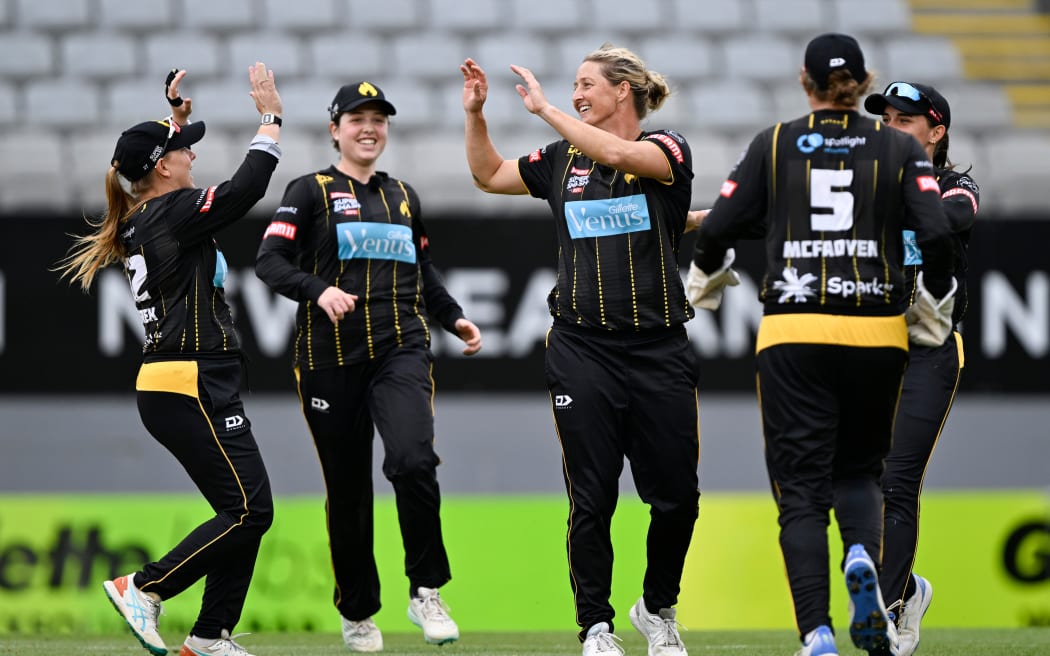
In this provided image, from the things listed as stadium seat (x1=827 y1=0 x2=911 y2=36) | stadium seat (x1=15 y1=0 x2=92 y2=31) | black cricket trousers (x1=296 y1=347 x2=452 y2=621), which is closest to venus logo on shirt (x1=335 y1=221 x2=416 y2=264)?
black cricket trousers (x1=296 y1=347 x2=452 y2=621)

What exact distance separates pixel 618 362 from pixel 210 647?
5.82 feet

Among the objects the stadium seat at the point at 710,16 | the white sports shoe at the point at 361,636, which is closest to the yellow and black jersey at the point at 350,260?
the white sports shoe at the point at 361,636

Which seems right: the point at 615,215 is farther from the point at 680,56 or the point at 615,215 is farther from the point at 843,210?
the point at 680,56

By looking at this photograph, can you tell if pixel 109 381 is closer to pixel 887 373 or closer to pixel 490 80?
pixel 490 80

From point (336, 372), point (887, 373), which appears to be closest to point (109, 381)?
point (336, 372)

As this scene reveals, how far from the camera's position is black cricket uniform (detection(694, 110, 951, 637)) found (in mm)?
4195

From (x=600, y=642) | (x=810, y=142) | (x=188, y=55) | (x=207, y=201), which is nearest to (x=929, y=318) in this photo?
(x=810, y=142)

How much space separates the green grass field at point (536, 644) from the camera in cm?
569

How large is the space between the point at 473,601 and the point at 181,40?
6.29m

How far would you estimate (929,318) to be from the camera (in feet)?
14.4

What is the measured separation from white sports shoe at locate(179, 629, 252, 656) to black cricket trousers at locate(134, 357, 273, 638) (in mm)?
22

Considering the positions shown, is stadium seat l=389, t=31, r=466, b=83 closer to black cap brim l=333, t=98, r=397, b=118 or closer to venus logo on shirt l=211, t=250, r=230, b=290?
black cap brim l=333, t=98, r=397, b=118

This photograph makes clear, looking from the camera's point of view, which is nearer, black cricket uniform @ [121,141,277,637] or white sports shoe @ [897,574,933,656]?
black cricket uniform @ [121,141,277,637]

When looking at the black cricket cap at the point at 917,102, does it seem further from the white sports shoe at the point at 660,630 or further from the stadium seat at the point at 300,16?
the stadium seat at the point at 300,16
